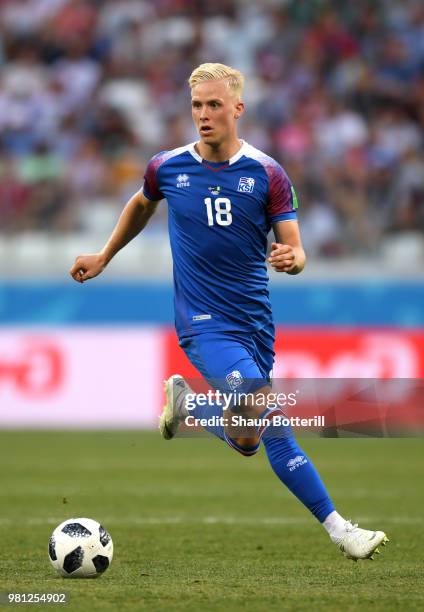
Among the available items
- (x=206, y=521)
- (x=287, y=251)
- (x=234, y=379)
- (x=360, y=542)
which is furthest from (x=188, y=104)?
(x=360, y=542)

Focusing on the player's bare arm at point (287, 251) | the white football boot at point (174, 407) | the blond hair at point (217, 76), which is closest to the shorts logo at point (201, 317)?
the white football boot at point (174, 407)

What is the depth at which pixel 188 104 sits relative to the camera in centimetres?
1636

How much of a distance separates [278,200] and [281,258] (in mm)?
645

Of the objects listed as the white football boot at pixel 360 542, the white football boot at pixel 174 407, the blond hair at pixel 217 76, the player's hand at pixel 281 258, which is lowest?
the white football boot at pixel 360 542

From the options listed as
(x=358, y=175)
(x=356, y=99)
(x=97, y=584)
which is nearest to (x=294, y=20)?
(x=356, y=99)

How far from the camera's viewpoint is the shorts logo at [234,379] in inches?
218

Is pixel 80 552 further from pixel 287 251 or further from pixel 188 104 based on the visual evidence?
pixel 188 104

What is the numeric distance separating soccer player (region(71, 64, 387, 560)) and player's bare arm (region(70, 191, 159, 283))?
184 mm

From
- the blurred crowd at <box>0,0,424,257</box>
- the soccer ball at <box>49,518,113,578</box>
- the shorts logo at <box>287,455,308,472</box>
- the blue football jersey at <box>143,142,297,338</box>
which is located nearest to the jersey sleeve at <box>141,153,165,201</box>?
the blue football jersey at <box>143,142,297,338</box>

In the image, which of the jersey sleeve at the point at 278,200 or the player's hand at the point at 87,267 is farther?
the player's hand at the point at 87,267

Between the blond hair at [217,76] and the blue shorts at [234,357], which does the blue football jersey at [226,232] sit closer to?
the blue shorts at [234,357]

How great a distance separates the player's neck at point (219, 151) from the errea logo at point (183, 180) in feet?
0.42

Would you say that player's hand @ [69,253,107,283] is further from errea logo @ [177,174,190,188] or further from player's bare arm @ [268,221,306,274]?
player's bare arm @ [268,221,306,274]

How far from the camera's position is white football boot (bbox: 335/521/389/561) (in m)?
5.46
